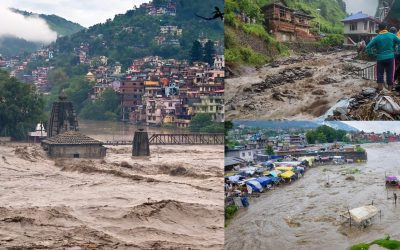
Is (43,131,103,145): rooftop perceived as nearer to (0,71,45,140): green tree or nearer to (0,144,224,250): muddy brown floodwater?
(0,144,224,250): muddy brown floodwater

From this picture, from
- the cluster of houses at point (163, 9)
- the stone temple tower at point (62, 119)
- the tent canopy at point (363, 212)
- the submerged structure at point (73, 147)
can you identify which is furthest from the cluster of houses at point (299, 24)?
the cluster of houses at point (163, 9)

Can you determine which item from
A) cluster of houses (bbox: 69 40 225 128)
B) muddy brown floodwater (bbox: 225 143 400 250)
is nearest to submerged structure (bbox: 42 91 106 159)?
cluster of houses (bbox: 69 40 225 128)

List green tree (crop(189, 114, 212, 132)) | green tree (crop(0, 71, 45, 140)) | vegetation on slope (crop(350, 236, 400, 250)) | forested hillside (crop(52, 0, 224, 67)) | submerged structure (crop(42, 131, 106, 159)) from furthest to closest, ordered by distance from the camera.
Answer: forested hillside (crop(52, 0, 224, 67)), green tree (crop(189, 114, 212, 132)), green tree (crop(0, 71, 45, 140)), submerged structure (crop(42, 131, 106, 159)), vegetation on slope (crop(350, 236, 400, 250))

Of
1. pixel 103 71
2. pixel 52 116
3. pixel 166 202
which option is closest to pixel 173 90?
pixel 103 71

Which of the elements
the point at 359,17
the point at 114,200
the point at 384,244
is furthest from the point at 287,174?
the point at 114,200

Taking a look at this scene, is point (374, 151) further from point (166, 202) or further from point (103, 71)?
point (103, 71)

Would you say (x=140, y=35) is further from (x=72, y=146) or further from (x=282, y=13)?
(x=282, y=13)

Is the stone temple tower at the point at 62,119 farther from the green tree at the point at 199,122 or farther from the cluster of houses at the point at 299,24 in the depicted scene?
the cluster of houses at the point at 299,24
